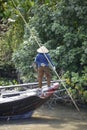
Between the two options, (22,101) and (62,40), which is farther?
(62,40)

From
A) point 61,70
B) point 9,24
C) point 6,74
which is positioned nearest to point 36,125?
point 61,70

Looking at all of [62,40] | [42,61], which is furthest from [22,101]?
[62,40]

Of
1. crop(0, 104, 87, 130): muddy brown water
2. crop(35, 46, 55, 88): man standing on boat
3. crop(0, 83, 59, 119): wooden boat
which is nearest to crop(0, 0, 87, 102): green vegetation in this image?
crop(0, 104, 87, 130): muddy brown water

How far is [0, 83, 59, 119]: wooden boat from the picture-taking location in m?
10.4

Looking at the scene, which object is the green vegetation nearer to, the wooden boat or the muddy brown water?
the muddy brown water

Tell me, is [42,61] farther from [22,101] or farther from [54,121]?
[54,121]

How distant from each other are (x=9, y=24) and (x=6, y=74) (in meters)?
2.21

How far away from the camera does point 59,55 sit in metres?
12.2

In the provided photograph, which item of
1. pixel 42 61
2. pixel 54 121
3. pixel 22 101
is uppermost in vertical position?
pixel 42 61

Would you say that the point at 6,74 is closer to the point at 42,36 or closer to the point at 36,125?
the point at 42,36

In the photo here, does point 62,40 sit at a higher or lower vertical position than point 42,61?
higher

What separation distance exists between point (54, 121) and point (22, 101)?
3.86ft

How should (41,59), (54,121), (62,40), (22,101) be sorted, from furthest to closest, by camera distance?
(62,40) → (54,121) → (22,101) → (41,59)

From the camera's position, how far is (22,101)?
1059 centimetres
